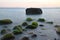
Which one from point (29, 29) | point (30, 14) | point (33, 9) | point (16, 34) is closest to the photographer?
point (16, 34)

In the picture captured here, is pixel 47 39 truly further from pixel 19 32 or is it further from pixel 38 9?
pixel 38 9

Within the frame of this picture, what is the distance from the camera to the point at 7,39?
64.4 feet

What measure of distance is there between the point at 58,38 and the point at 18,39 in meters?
4.69

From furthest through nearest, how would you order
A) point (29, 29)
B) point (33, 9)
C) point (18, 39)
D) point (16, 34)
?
point (33, 9) < point (29, 29) < point (16, 34) < point (18, 39)

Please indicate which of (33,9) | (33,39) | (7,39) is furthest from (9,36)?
(33,9)

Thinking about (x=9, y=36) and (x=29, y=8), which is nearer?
(x=9, y=36)

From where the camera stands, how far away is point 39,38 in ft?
69.6

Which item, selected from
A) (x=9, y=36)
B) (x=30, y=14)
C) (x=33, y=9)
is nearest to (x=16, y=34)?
(x=9, y=36)

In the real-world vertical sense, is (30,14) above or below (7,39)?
below

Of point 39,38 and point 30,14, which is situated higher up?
point 39,38

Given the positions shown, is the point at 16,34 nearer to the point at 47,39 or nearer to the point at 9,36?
the point at 9,36

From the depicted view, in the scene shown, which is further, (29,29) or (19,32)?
(29,29)

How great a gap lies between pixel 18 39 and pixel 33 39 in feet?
6.16

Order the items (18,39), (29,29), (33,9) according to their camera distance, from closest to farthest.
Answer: (18,39)
(29,29)
(33,9)
